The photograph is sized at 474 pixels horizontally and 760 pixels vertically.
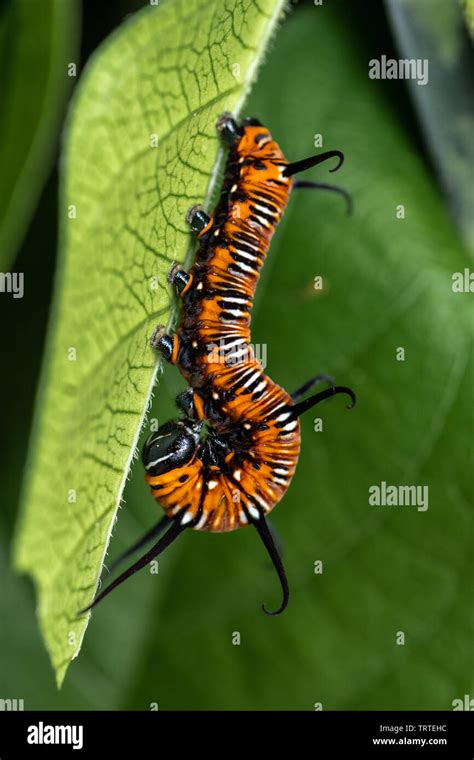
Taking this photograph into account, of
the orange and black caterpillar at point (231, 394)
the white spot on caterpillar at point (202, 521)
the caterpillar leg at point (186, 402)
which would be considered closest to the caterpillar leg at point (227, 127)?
the orange and black caterpillar at point (231, 394)

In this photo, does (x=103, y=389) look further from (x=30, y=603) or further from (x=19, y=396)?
(x=30, y=603)

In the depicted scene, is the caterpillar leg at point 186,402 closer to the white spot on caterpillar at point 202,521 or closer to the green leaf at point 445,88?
the white spot on caterpillar at point 202,521

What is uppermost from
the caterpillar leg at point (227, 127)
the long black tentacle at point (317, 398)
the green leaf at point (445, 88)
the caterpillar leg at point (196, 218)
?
the green leaf at point (445, 88)

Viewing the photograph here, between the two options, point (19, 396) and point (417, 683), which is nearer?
point (19, 396)

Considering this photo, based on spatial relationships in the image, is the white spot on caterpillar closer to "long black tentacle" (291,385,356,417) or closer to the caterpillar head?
the caterpillar head

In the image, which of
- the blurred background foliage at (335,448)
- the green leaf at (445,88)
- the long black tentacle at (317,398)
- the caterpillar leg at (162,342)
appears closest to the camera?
the caterpillar leg at (162,342)

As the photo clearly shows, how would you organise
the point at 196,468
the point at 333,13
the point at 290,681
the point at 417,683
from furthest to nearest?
the point at 290,681 < the point at 417,683 < the point at 333,13 < the point at 196,468

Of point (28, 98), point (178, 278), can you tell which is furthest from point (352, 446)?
point (28, 98)
